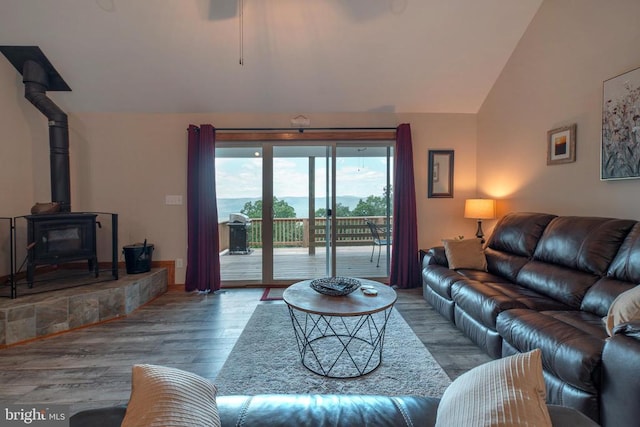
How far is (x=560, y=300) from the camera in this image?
2125 mm

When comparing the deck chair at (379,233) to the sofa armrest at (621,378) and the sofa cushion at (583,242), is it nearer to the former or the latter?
the sofa cushion at (583,242)

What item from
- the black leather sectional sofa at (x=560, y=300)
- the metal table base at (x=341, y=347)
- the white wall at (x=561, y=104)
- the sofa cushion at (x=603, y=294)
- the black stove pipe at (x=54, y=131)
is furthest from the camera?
the black stove pipe at (x=54, y=131)

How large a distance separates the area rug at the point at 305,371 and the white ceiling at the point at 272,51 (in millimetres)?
2847

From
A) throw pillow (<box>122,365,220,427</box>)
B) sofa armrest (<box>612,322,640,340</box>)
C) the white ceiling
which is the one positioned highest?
the white ceiling

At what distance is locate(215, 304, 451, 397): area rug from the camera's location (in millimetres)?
1820

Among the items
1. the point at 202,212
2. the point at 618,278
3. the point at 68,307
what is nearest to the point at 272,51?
A: the point at 202,212

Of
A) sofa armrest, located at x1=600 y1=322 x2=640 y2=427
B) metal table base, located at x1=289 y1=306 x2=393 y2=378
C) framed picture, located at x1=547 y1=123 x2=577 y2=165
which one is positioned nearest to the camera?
sofa armrest, located at x1=600 y1=322 x2=640 y2=427

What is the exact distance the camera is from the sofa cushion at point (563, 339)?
135 cm

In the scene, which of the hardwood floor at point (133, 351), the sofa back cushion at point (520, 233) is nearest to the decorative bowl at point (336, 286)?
the hardwood floor at point (133, 351)

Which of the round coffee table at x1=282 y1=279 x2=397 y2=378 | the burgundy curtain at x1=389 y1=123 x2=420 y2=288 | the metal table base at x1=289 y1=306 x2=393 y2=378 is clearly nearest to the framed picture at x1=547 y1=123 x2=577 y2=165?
the burgundy curtain at x1=389 y1=123 x2=420 y2=288

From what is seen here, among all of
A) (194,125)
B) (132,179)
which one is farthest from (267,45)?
(132,179)

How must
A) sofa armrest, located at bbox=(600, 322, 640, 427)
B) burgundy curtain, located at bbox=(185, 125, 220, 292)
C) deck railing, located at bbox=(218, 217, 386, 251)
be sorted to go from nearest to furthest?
sofa armrest, located at bbox=(600, 322, 640, 427) < burgundy curtain, located at bbox=(185, 125, 220, 292) < deck railing, located at bbox=(218, 217, 386, 251)

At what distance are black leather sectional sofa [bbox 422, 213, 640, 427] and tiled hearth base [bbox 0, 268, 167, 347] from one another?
3.25 m

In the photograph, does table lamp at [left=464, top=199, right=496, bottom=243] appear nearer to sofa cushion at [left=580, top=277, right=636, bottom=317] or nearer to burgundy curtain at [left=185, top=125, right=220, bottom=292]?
sofa cushion at [left=580, top=277, right=636, bottom=317]
